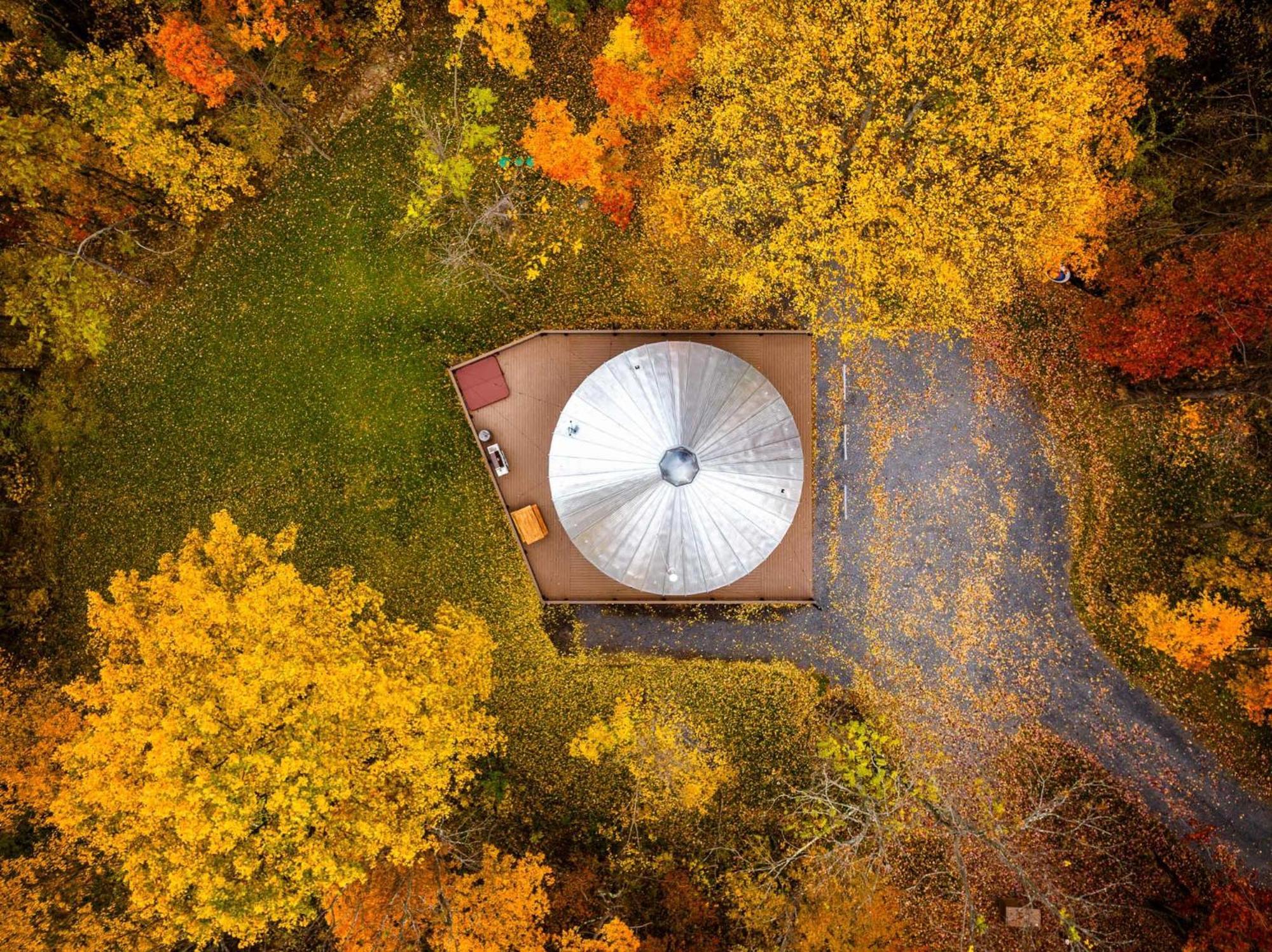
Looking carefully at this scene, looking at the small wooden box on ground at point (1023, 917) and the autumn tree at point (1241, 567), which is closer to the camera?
the autumn tree at point (1241, 567)

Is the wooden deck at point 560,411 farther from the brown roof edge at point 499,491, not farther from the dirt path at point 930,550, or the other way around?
the dirt path at point 930,550

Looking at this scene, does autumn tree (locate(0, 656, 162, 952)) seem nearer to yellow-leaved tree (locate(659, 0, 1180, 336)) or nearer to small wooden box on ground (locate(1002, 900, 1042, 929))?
yellow-leaved tree (locate(659, 0, 1180, 336))

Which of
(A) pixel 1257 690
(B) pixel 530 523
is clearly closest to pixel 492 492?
(B) pixel 530 523

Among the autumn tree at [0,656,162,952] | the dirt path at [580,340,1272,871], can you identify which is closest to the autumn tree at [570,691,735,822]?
the dirt path at [580,340,1272,871]

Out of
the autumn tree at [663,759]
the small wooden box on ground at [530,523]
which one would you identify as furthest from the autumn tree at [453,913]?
the small wooden box on ground at [530,523]

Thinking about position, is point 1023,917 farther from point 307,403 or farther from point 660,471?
point 307,403

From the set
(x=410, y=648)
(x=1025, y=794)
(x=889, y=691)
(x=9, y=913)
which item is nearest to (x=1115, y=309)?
(x=889, y=691)

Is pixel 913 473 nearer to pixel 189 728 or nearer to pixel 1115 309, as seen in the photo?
pixel 1115 309
